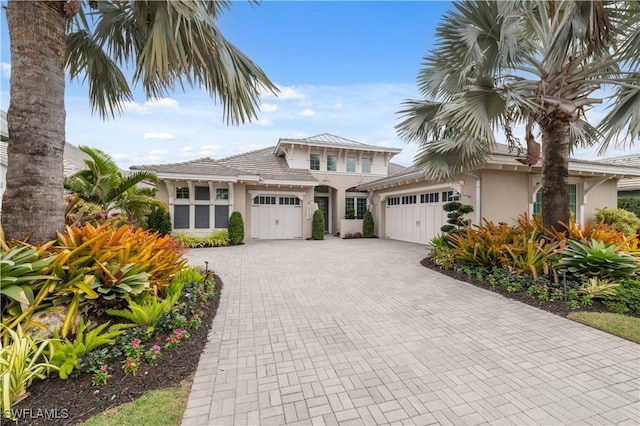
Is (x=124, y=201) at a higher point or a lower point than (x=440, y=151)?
lower

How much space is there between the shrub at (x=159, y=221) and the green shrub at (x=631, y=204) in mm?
21434

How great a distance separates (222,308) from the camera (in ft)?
16.0

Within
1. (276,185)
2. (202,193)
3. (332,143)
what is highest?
(332,143)

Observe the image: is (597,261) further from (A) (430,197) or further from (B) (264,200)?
(B) (264,200)

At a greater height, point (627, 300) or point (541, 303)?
point (627, 300)

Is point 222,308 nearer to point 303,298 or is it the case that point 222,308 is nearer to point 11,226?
point 303,298

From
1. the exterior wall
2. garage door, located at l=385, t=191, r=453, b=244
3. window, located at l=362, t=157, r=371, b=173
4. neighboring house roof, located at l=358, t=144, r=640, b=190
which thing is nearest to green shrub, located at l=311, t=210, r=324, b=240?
garage door, located at l=385, t=191, r=453, b=244

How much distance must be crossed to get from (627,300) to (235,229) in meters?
12.4

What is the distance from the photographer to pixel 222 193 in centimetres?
1334

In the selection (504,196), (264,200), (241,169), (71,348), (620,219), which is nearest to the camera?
(71,348)

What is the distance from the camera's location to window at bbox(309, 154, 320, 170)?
17.4 m

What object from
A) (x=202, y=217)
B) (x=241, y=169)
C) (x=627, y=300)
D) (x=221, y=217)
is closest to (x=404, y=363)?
(x=627, y=300)

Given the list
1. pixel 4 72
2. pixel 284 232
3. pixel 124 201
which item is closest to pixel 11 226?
pixel 4 72

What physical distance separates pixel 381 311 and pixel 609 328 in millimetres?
3219
